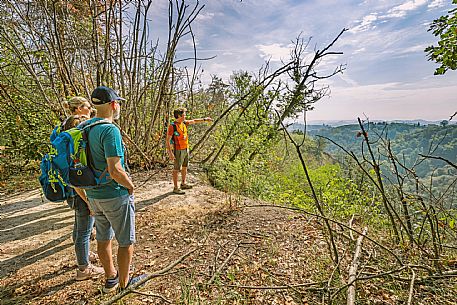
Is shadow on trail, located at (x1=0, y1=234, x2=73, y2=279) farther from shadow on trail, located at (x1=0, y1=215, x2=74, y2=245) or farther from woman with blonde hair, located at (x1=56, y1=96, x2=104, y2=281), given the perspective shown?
woman with blonde hair, located at (x1=56, y1=96, x2=104, y2=281)

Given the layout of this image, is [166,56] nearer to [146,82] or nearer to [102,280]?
[146,82]

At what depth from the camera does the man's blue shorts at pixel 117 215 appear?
2.04 meters

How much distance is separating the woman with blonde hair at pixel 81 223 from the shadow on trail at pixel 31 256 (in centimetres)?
97

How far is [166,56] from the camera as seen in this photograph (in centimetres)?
630

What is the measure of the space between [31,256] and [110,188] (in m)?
2.26

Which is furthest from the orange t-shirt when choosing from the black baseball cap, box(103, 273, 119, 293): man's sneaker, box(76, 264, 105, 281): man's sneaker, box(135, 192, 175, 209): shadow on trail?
box(103, 273, 119, 293): man's sneaker

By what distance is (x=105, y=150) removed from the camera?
1.93m

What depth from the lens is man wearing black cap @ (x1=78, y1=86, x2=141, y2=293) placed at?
6.35 ft

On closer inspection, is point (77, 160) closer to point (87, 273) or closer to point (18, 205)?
point (87, 273)

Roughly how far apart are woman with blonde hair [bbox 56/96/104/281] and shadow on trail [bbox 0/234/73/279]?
97cm

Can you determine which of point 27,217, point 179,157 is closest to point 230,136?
point 179,157

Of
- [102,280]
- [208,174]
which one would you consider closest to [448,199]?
[102,280]

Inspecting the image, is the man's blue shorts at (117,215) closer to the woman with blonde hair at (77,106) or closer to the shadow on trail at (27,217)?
the woman with blonde hair at (77,106)

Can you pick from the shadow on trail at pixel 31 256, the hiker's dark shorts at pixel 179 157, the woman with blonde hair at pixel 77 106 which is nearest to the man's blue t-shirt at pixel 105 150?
the woman with blonde hair at pixel 77 106
